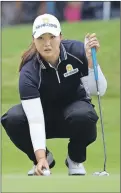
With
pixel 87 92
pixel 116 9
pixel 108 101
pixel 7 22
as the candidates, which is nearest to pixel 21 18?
pixel 7 22

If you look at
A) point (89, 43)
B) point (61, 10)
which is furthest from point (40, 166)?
point (61, 10)

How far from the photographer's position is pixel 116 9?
15891 mm

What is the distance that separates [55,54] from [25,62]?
196mm

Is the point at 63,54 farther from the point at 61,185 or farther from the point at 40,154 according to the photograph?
the point at 61,185

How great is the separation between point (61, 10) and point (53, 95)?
11557mm

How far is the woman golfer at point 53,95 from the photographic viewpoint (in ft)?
14.9

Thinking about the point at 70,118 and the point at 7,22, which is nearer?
the point at 70,118

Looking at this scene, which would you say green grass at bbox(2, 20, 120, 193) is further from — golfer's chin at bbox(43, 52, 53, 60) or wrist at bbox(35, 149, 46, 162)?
golfer's chin at bbox(43, 52, 53, 60)

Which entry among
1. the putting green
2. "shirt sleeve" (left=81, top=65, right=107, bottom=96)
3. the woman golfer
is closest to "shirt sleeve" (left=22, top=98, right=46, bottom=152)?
the woman golfer

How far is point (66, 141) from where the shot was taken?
6.91 metres

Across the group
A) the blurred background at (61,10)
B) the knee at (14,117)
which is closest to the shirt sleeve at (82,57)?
the knee at (14,117)

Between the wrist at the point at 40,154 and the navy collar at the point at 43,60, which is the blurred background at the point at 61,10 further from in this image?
the wrist at the point at 40,154

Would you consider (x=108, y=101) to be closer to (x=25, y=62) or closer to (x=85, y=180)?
(x=25, y=62)

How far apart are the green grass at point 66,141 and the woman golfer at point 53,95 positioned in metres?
0.21
